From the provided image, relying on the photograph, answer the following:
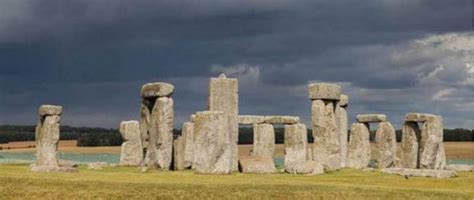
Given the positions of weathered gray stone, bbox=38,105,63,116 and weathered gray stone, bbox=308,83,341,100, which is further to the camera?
weathered gray stone, bbox=308,83,341,100

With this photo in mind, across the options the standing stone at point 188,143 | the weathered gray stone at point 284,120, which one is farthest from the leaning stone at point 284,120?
the standing stone at point 188,143

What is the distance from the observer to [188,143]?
38781 mm

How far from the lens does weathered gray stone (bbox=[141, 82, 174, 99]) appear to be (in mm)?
37625

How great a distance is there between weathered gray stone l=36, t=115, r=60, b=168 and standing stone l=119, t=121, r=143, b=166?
25.6 feet

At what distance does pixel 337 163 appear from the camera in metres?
41.0

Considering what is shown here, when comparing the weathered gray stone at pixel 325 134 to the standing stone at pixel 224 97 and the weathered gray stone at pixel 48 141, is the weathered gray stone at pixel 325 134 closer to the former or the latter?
the standing stone at pixel 224 97

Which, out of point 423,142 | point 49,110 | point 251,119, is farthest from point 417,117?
point 49,110

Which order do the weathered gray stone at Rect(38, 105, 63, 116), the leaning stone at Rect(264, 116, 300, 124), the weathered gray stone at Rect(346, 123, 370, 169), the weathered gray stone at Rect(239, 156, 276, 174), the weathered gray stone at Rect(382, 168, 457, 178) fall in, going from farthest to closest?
the weathered gray stone at Rect(346, 123, 370, 169) → the leaning stone at Rect(264, 116, 300, 124) → the weathered gray stone at Rect(38, 105, 63, 116) → the weathered gray stone at Rect(239, 156, 276, 174) → the weathered gray stone at Rect(382, 168, 457, 178)

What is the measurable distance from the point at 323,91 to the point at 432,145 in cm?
592

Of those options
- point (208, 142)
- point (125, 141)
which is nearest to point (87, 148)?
point (125, 141)

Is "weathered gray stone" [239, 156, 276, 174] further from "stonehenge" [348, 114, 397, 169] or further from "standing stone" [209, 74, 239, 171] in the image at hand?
"stonehenge" [348, 114, 397, 169]

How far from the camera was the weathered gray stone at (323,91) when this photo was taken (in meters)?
40.9

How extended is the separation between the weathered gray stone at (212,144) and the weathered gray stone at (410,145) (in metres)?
12.6

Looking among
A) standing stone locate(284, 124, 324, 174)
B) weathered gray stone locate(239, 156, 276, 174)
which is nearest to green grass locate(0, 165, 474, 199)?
weathered gray stone locate(239, 156, 276, 174)
